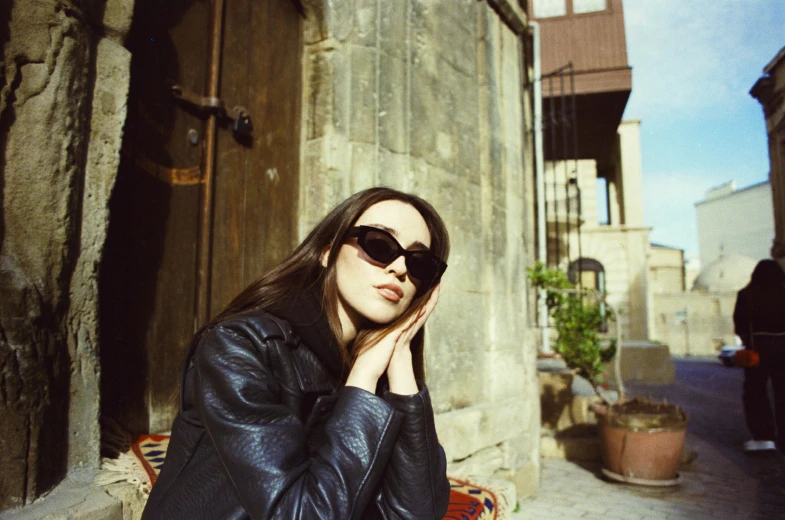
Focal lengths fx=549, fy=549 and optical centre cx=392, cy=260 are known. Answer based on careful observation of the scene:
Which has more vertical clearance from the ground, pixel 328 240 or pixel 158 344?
pixel 328 240

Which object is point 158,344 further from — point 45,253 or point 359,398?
point 359,398

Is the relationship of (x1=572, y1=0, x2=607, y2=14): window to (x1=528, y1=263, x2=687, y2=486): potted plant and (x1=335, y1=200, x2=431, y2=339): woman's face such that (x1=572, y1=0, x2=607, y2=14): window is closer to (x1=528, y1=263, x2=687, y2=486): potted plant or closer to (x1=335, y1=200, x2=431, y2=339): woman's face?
(x1=528, y1=263, x2=687, y2=486): potted plant

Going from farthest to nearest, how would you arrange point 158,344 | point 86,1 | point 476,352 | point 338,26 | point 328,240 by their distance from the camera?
point 476,352 → point 338,26 → point 158,344 → point 86,1 → point 328,240

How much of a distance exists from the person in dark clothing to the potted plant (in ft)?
3.89

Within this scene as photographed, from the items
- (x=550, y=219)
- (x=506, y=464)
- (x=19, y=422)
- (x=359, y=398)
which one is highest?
(x=550, y=219)

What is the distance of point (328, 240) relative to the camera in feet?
5.33

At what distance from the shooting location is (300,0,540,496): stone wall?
3.11m

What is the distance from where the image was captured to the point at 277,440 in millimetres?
1124

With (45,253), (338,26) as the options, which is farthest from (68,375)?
(338,26)

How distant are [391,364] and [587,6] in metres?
16.5

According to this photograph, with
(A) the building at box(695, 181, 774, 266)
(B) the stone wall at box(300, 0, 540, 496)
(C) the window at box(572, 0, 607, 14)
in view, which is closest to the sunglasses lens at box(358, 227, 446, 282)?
(B) the stone wall at box(300, 0, 540, 496)

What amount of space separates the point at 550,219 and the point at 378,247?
14.9 m

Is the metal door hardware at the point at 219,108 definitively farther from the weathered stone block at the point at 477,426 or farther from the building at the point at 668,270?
the building at the point at 668,270

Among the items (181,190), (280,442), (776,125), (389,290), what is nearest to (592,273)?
(776,125)
